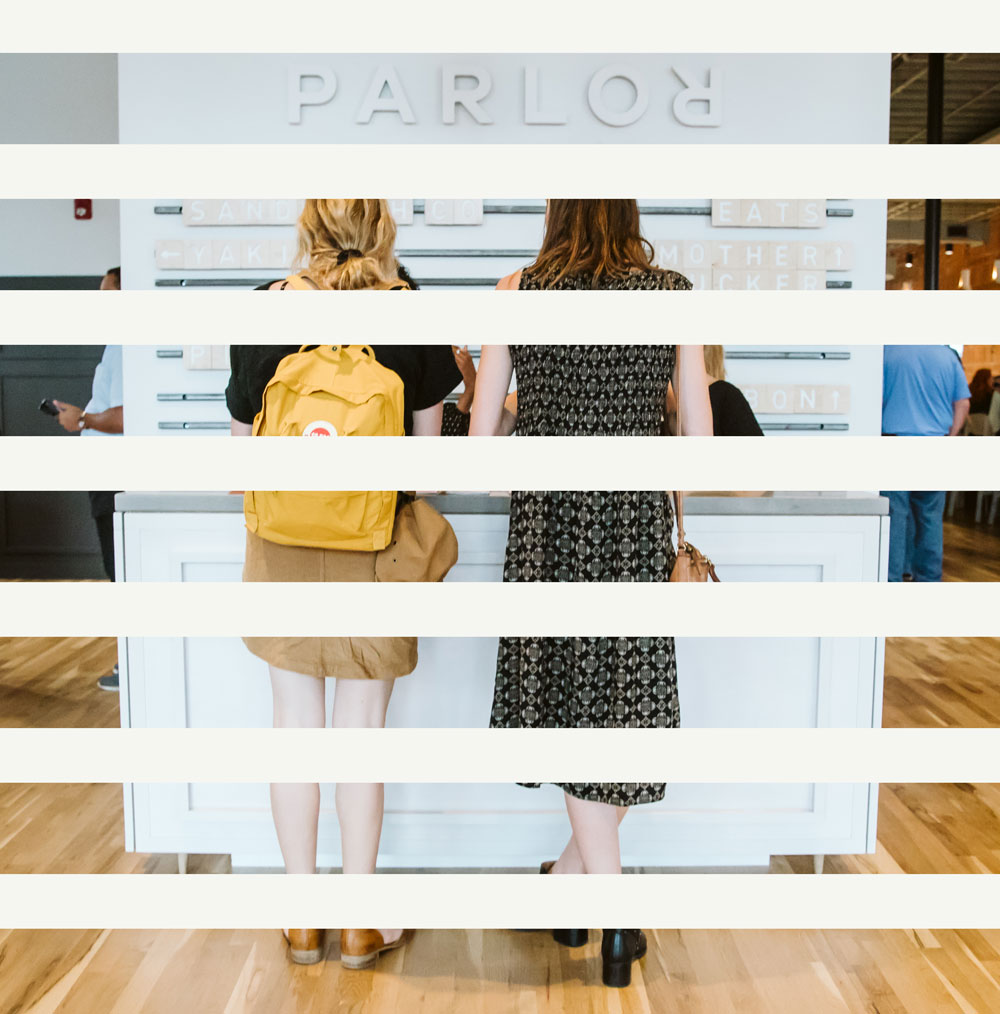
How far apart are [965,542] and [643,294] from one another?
7.87 meters

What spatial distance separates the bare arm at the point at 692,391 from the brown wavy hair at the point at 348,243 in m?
0.49

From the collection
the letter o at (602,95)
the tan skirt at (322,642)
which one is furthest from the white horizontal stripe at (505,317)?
the letter o at (602,95)

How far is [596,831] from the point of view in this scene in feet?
6.27

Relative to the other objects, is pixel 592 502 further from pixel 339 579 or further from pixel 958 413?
pixel 958 413

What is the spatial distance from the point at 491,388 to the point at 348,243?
0.35 metres

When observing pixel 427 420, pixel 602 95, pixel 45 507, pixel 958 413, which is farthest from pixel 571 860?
pixel 45 507

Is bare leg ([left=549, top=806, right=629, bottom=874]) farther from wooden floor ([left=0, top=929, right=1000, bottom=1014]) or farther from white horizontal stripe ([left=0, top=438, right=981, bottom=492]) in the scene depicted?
white horizontal stripe ([left=0, top=438, right=981, bottom=492])

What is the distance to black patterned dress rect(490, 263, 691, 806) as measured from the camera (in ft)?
5.87

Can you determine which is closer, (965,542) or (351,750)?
(351,750)

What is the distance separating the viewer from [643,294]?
0.54m

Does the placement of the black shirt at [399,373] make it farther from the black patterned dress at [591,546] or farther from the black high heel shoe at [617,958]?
the black high heel shoe at [617,958]

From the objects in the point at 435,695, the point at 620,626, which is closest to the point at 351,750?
the point at 620,626
